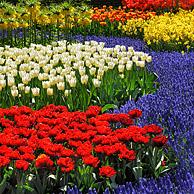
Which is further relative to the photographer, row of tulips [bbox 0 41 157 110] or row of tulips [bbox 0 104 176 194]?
row of tulips [bbox 0 41 157 110]

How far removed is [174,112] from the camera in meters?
4.99

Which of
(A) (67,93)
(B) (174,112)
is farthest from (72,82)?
(B) (174,112)

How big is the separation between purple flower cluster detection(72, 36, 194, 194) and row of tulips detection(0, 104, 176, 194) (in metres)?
0.19

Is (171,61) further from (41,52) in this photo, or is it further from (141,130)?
(141,130)

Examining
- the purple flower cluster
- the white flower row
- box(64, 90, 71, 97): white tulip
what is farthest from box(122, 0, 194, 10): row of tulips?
box(64, 90, 71, 97): white tulip

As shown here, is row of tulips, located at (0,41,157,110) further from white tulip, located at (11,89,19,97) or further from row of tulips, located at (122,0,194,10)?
row of tulips, located at (122,0,194,10)

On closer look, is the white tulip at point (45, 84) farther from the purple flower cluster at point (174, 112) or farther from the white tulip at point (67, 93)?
the purple flower cluster at point (174, 112)

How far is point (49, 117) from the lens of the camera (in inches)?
188

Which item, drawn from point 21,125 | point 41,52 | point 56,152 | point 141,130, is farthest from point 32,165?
point 41,52

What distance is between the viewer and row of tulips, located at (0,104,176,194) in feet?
12.1

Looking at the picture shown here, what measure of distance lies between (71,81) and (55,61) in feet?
3.70

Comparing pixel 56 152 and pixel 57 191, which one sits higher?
pixel 56 152

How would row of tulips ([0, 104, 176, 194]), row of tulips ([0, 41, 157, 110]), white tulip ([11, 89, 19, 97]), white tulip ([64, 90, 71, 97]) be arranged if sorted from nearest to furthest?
row of tulips ([0, 104, 176, 194]) → white tulip ([11, 89, 19, 97]) → white tulip ([64, 90, 71, 97]) → row of tulips ([0, 41, 157, 110])

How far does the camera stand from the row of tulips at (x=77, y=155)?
12.1 ft
